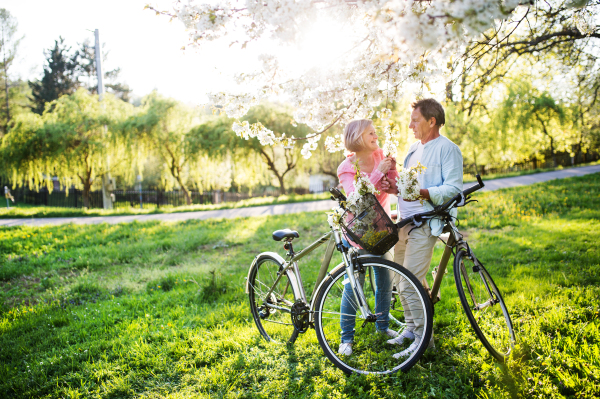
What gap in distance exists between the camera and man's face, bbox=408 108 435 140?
2.68m

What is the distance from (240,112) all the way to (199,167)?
13858 mm

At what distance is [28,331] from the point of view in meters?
3.91

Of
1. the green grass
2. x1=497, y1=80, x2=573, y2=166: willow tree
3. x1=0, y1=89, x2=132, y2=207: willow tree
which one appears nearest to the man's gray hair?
the green grass

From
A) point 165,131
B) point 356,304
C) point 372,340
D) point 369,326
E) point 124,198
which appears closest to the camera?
point 356,304

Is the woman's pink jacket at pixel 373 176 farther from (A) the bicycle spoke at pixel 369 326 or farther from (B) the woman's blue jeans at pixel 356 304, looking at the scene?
(A) the bicycle spoke at pixel 369 326

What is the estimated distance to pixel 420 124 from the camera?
2.70 meters

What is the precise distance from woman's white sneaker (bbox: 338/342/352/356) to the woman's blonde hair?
1636 millimetres

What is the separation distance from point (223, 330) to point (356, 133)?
2450mm

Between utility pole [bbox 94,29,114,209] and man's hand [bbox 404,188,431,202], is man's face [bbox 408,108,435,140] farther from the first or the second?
utility pole [bbox 94,29,114,209]

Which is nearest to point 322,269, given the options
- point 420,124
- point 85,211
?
point 420,124

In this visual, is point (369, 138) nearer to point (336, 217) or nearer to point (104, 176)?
point (336, 217)

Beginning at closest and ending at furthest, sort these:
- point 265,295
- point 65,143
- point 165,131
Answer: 1. point 265,295
2. point 65,143
3. point 165,131

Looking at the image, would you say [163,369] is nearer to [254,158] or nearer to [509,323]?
[509,323]

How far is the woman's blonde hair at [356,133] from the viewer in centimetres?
268
